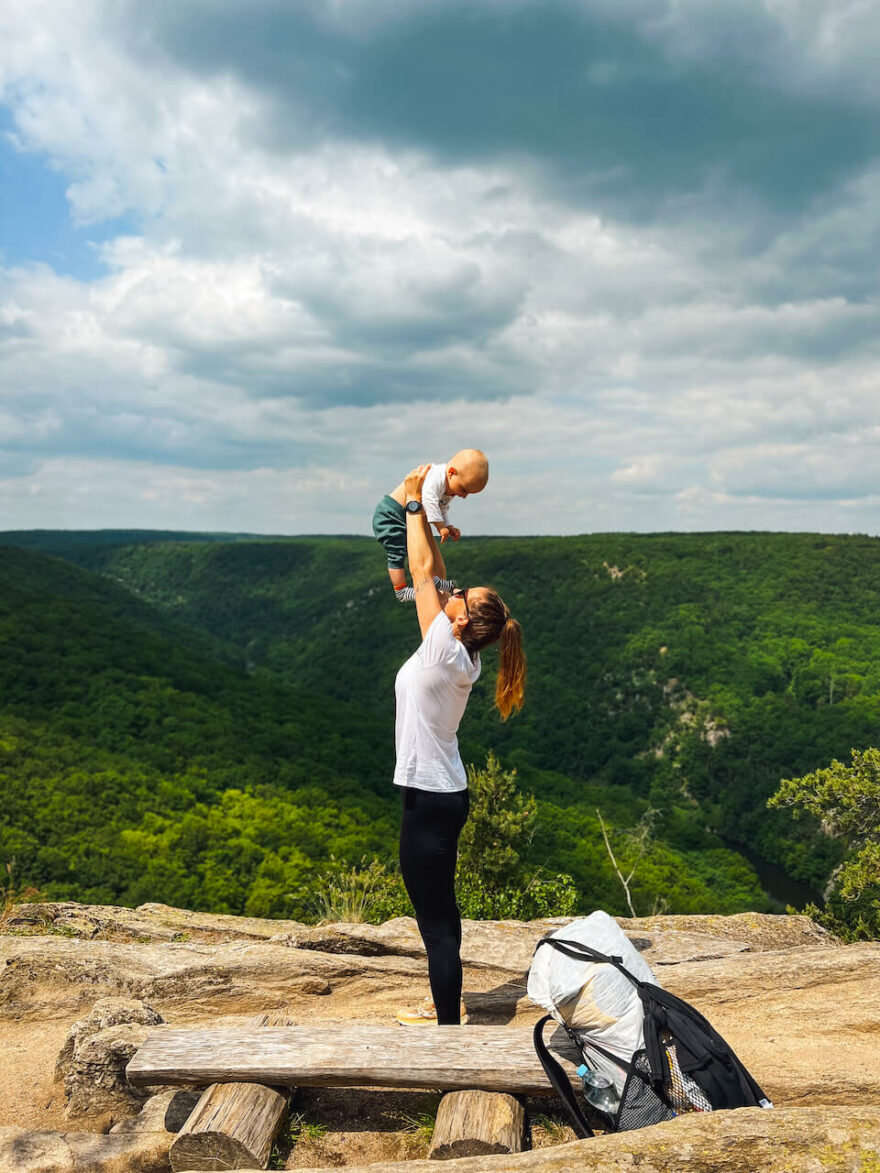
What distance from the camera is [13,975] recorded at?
7793 millimetres

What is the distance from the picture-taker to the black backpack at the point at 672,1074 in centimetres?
365

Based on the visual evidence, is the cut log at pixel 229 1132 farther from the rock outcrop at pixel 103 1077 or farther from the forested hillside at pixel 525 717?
the forested hillside at pixel 525 717

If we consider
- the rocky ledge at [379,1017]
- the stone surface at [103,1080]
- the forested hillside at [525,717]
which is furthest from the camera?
the forested hillside at [525,717]

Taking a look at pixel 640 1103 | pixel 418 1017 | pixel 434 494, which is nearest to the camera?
pixel 640 1103

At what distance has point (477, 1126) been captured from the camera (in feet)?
13.2

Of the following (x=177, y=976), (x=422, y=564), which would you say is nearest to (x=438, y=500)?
(x=422, y=564)

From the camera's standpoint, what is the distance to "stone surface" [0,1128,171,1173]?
4.32m

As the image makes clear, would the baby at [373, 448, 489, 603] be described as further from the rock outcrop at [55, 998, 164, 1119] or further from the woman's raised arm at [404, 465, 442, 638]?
the rock outcrop at [55, 998, 164, 1119]

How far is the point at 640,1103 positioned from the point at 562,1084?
485mm

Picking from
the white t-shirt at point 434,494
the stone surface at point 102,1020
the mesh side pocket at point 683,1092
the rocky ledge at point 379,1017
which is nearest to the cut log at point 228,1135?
the rocky ledge at point 379,1017

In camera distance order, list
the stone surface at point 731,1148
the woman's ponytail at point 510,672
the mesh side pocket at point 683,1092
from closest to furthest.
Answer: the stone surface at point 731,1148, the mesh side pocket at point 683,1092, the woman's ponytail at point 510,672

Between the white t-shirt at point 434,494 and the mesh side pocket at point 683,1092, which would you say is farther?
the white t-shirt at point 434,494

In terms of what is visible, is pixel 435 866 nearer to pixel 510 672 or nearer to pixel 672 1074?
pixel 510 672

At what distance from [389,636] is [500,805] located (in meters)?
110
